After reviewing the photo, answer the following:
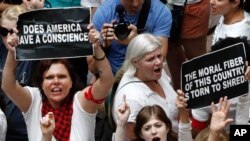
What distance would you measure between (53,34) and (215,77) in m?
1.14

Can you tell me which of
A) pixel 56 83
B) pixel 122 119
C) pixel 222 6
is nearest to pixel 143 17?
pixel 222 6

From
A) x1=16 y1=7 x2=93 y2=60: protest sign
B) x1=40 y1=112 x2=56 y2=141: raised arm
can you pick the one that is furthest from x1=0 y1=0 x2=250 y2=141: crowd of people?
x1=16 y1=7 x2=93 y2=60: protest sign

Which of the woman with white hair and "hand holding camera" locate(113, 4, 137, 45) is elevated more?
"hand holding camera" locate(113, 4, 137, 45)

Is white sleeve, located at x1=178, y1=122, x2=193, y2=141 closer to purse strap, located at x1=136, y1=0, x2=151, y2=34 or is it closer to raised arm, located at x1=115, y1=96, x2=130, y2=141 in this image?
raised arm, located at x1=115, y1=96, x2=130, y2=141

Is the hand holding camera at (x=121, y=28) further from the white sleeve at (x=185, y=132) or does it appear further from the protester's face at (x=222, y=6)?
the white sleeve at (x=185, y=132)

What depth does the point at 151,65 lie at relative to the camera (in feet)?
19.3

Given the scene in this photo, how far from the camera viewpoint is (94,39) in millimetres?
5527

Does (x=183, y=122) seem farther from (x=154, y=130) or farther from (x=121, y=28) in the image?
(x=121, y=28)

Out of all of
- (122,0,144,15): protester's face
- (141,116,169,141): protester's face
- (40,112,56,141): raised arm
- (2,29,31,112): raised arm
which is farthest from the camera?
(122,0,144,15): protester's face

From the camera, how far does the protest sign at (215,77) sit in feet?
17.9

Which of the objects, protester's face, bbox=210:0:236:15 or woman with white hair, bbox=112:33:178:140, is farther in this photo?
protester's face, bbox=210:0:236:15

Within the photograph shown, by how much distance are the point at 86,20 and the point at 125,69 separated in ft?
1.83

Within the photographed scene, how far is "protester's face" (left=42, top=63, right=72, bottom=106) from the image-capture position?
571cm

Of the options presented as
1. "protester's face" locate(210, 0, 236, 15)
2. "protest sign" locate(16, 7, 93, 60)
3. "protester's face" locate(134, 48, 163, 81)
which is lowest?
"protester's face" locate(134, 48, 163, 81)
